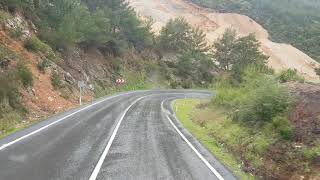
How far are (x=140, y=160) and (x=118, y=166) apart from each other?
3.77 feet

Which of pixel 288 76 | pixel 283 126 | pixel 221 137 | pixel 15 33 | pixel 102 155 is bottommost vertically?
pixel 221 137

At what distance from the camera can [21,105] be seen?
25.3 meters

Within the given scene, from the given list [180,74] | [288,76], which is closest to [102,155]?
[288,76]

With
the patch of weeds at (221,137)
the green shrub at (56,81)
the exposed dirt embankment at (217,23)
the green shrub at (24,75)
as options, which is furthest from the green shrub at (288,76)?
the exposed dirt embankment at (217,23)

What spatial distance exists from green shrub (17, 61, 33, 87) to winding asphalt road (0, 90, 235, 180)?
30.3 ft

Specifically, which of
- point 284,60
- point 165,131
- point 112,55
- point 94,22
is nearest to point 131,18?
point 112,55

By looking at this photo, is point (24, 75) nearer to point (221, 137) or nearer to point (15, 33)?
point (15, 33)

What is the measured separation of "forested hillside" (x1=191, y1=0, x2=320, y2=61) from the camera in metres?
57.0

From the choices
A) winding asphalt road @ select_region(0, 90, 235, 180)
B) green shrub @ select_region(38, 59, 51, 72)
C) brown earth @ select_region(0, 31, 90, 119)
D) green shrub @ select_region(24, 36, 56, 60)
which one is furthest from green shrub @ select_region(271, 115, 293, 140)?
green shrub @ select_region(24, 36, 56, 60)

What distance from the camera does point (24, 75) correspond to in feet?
94.3

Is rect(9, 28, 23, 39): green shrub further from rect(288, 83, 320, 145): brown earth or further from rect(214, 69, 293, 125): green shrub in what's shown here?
rect(288, 83, 320, 145): brown earth

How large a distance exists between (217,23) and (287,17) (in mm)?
43851

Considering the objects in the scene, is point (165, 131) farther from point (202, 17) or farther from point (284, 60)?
Answer: point (202, 17)

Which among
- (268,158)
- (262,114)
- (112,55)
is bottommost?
(268,158)
